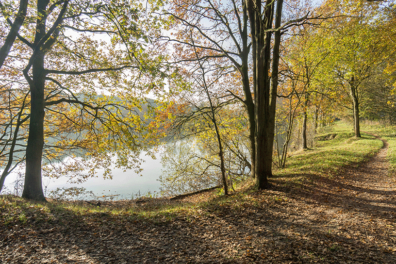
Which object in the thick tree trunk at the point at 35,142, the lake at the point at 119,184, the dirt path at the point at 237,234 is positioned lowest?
the lake at the point at 119,184

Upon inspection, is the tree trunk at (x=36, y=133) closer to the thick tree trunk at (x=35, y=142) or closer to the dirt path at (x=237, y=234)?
the thick tree trunk at (x=35, y=142)

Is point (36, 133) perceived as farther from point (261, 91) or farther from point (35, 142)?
point (261, 91)

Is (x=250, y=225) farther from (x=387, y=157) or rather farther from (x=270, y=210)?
(x=387, y=157)

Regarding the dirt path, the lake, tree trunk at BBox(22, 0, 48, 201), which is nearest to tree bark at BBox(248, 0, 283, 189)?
the dirt path

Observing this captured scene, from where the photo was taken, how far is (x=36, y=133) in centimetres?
749

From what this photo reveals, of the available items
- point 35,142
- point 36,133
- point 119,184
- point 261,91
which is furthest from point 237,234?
point 119,184

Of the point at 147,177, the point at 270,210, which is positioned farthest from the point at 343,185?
the point at 147,177

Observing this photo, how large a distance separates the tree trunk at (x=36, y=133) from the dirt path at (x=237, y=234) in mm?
2892

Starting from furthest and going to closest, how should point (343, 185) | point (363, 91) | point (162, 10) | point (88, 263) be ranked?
point (363, 91) < point (162, 10) < point (343, 185) < point (88, 263)

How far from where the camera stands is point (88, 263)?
3615mm

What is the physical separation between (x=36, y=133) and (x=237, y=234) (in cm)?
800

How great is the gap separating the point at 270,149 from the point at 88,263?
7.44m

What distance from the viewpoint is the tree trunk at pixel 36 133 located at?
733 cm

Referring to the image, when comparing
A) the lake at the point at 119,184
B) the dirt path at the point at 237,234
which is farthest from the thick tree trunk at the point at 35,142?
the lake at the point at 119,184
